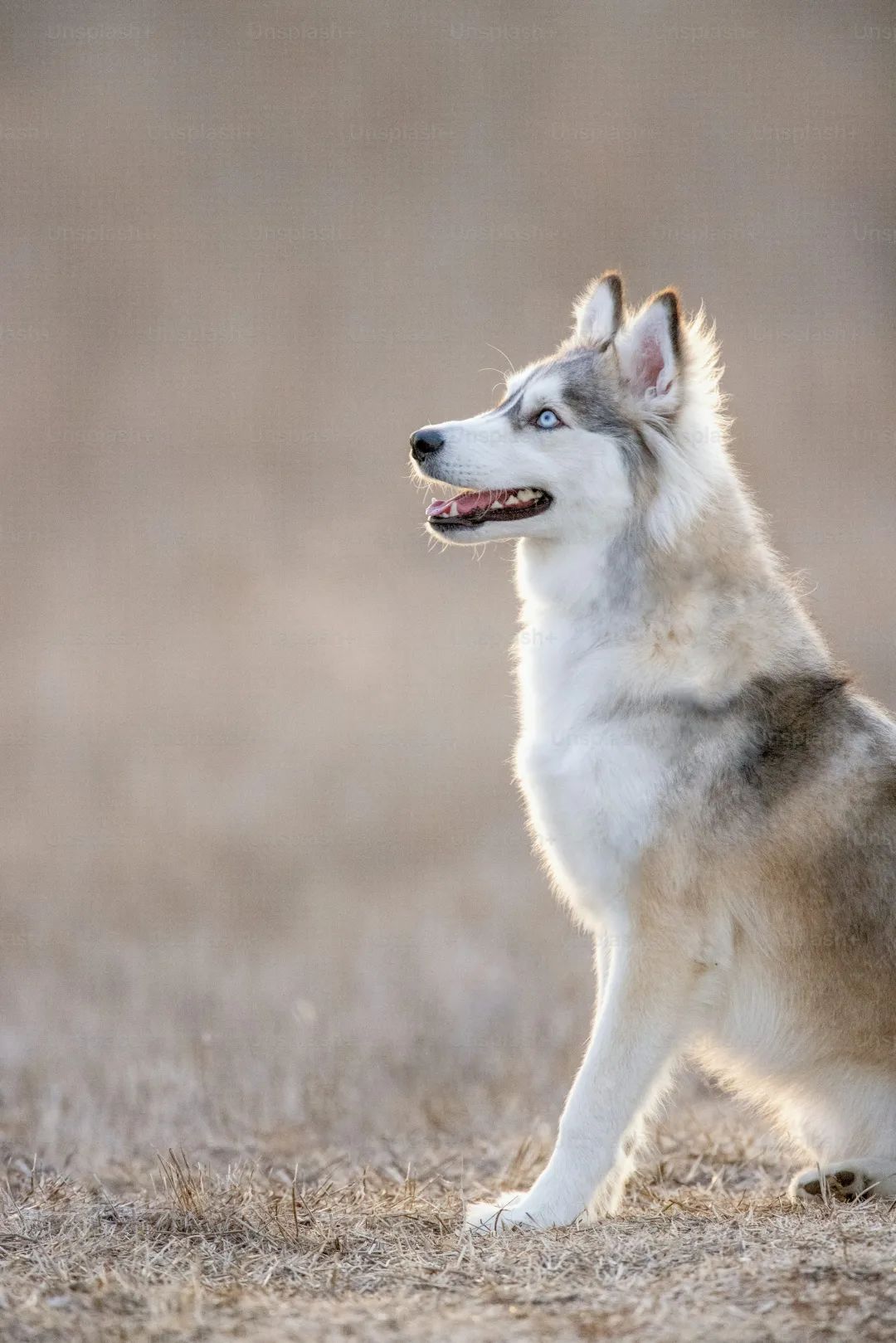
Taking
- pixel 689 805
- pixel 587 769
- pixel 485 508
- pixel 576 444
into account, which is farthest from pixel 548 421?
pixel 689 805

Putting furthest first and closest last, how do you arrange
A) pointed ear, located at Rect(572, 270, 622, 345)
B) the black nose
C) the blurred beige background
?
the blurred beige background
pointed ear, located at Rect(572, 270, 622, 345)
the black nose

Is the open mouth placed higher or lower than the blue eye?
lower

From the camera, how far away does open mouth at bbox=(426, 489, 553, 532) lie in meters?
4.79

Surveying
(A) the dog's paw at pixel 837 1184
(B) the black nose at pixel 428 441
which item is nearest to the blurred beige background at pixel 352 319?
(B) the black nose at pixel 428 441

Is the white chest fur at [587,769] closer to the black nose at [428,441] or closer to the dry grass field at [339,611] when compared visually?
the black nose at [428,441]

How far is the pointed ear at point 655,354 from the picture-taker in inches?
189

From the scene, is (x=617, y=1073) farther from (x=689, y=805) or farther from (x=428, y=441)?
(x=428, y=441)

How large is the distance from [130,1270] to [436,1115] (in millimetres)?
2707

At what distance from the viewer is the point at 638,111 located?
739 inches

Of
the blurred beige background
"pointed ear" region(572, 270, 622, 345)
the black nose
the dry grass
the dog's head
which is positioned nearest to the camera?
the dry grass

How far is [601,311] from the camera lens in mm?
5203

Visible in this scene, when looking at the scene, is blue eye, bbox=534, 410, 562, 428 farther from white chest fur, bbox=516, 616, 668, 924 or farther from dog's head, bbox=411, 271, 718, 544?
white chest fur, bbox=516, 616, 668, 924

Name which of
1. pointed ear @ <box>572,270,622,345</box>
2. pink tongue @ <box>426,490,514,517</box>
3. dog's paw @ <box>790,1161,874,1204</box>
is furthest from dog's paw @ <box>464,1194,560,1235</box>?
pointed ear @ <box>572,270,622,345</box>

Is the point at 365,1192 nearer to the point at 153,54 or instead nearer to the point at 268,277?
the point at 268,277
